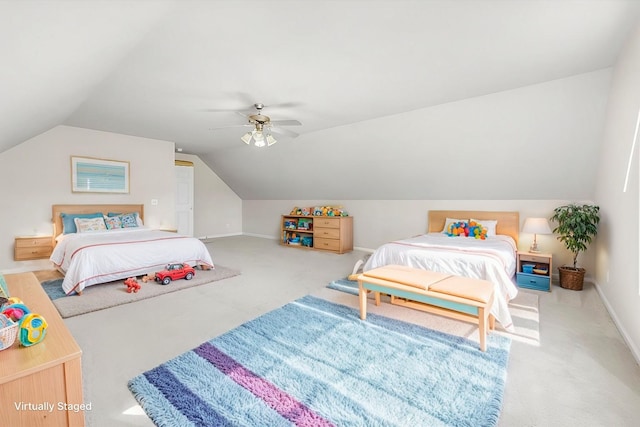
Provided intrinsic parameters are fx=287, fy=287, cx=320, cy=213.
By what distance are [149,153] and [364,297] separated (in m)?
5.37

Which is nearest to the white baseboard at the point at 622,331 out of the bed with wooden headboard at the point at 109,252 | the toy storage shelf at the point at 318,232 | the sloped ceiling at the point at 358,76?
the sloped ceiling at the point at 358,76

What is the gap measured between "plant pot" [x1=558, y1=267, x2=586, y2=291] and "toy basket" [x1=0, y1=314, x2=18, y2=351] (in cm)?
521

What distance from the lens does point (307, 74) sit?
9.38 ft

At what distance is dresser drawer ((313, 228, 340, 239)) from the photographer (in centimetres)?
626

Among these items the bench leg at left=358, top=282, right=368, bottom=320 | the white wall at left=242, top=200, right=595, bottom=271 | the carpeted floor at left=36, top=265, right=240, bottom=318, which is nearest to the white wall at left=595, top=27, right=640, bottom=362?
the white wall at left=242, top=200, right=595, bottom=271

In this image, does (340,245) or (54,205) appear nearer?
(54,205)

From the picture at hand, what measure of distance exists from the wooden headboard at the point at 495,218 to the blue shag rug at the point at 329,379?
279 cm

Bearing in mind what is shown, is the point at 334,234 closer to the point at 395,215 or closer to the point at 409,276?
the point at 395,215

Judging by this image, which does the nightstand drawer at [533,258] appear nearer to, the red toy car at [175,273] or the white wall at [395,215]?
the white wall at [395,215]

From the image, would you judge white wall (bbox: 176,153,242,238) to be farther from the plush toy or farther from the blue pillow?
the plush toy

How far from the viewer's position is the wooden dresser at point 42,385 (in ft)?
3.54

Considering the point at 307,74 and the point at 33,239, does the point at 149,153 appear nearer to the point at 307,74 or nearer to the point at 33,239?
the point at 33,239

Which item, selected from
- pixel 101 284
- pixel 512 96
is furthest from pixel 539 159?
pixel 101 284

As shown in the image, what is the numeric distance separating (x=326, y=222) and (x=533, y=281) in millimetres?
3829
